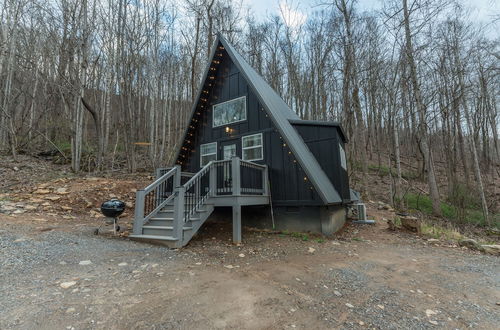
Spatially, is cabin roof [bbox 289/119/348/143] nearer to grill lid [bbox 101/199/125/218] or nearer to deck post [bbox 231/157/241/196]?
deck post [bbox 231/157/241/196]

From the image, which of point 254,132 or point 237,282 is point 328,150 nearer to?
point 254,132

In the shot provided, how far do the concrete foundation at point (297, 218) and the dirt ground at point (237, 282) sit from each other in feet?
1.58

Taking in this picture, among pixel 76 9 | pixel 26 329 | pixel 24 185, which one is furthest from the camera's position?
pixel 76 9

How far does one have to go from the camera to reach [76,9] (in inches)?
485

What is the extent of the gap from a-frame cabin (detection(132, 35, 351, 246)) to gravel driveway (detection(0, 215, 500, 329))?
103 cm

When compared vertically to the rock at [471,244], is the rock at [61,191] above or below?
above

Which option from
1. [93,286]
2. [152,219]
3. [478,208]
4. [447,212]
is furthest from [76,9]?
[478,208]

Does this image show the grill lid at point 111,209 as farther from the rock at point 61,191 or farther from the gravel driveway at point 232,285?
the rock at point 61,191

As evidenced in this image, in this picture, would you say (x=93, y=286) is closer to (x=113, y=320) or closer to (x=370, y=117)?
(x=113, y=320)

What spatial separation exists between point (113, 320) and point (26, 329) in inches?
31.7

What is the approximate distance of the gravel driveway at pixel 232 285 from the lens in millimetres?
2770

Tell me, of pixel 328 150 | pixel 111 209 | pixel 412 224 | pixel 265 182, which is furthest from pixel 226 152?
pixel 412 224

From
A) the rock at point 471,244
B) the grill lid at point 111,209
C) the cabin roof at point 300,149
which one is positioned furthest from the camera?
the cabin roof at point 300,149

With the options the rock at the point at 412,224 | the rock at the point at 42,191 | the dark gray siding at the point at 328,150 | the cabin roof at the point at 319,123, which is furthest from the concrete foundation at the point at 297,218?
the rock at the point at 42,191
